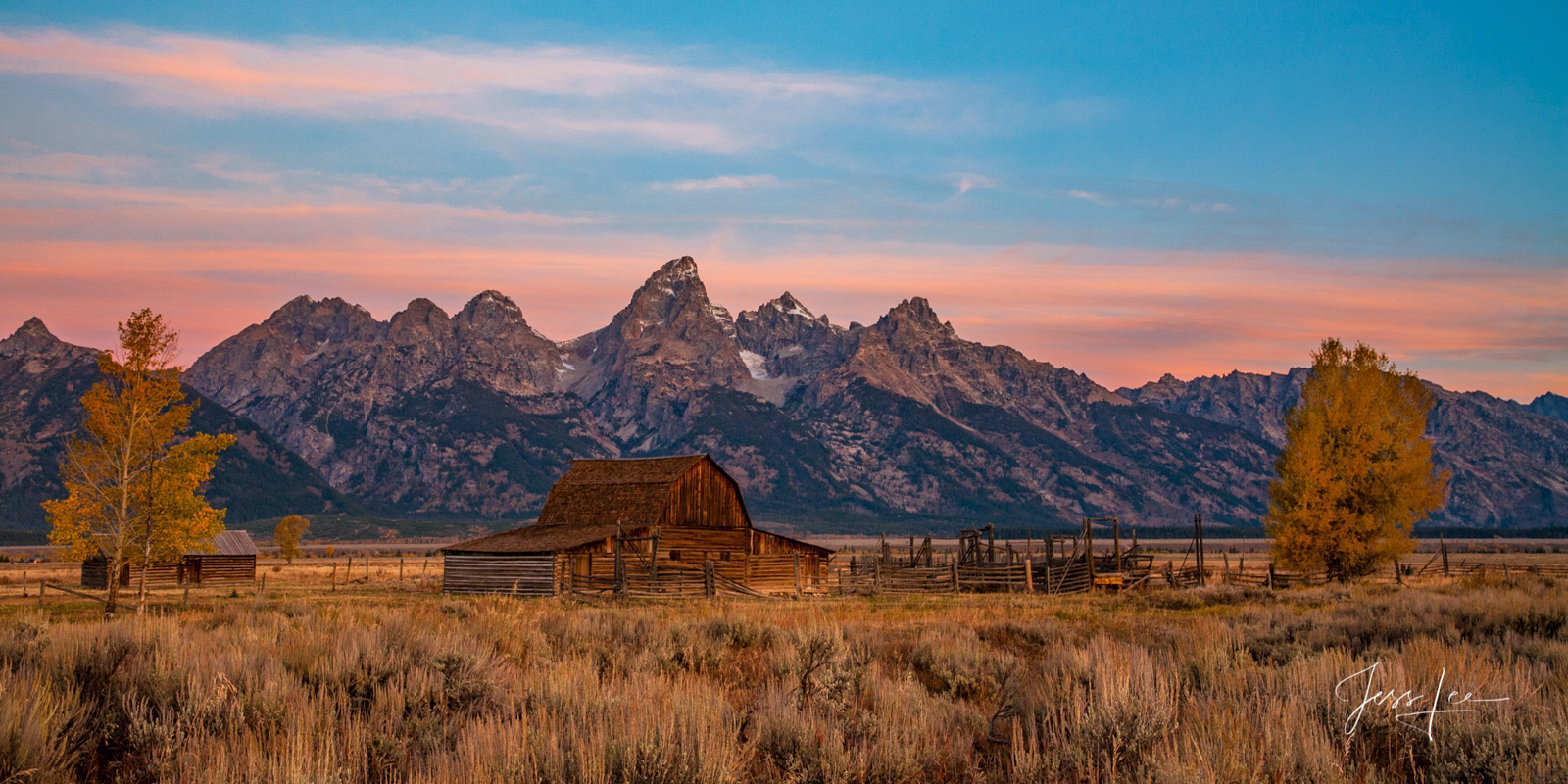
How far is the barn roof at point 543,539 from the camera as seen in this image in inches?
1619

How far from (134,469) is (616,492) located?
70.2 feet

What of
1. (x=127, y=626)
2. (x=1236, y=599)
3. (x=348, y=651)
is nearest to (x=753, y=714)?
(x=348, y=651)

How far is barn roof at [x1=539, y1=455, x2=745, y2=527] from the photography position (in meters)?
45.8

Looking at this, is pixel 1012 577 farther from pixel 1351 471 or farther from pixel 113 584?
pixel 113 584

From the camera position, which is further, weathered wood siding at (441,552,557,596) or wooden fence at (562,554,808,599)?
weathered wood siding at (441,552,557,596)

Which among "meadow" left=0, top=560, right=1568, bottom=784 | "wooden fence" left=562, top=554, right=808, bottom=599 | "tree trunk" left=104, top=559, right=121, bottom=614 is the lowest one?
"wooden fence" left=562, top=554, right=808, bottom=599

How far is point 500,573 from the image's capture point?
138 feet

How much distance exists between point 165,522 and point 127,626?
21.4 m

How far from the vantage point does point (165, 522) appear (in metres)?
30.0

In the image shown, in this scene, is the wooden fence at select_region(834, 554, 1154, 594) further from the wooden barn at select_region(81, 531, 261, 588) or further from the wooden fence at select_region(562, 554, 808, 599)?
the wooden barn at select_region(81, 531, 261, 588)

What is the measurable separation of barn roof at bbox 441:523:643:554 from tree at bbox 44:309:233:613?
12.9 m

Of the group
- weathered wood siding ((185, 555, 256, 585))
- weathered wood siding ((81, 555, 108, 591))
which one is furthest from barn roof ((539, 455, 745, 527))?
weathered wood siding ((81, 555, 108, 591))
